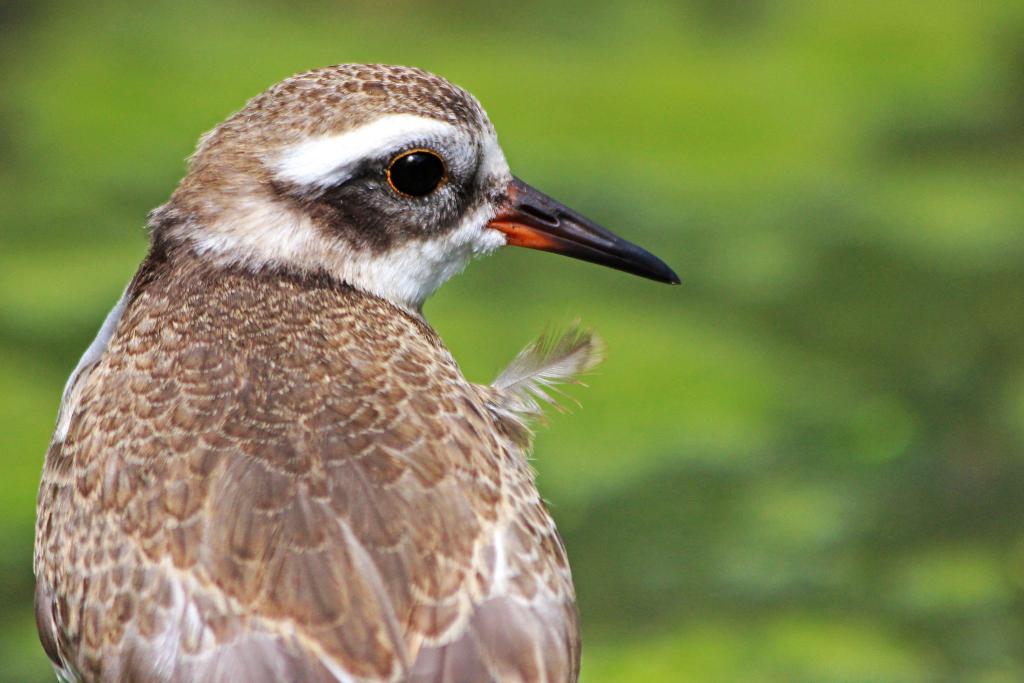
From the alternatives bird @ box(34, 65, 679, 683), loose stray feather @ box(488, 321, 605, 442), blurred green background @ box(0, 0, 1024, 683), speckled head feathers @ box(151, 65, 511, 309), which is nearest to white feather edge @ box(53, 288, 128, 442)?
bird @ box(34, 65, 679, 683)

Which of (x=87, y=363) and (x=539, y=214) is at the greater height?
(x=539, y=214)

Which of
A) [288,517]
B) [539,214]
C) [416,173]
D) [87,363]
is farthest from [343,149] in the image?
[288,517]

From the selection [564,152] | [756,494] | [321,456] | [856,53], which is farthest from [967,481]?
[321,456]

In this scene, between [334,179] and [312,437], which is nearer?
[312,437]

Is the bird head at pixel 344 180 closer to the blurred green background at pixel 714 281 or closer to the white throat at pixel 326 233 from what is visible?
the white throat at pixel 326 233

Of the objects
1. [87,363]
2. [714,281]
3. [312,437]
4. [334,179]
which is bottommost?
[312,437]

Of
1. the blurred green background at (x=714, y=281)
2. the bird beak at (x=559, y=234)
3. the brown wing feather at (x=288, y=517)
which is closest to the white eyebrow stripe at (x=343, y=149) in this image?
the brown wing feather at (x=288, y=517)

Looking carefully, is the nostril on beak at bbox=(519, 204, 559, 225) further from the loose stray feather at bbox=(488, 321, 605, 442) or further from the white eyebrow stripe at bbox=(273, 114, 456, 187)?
the white eyebrow stripe at bbox=(273, 114, 456, 187)

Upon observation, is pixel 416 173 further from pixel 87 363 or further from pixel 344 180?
pixel 87 363

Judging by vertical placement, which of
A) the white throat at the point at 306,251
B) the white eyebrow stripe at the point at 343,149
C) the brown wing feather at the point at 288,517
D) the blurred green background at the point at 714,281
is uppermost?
the blurred green background at the point at 714,281
